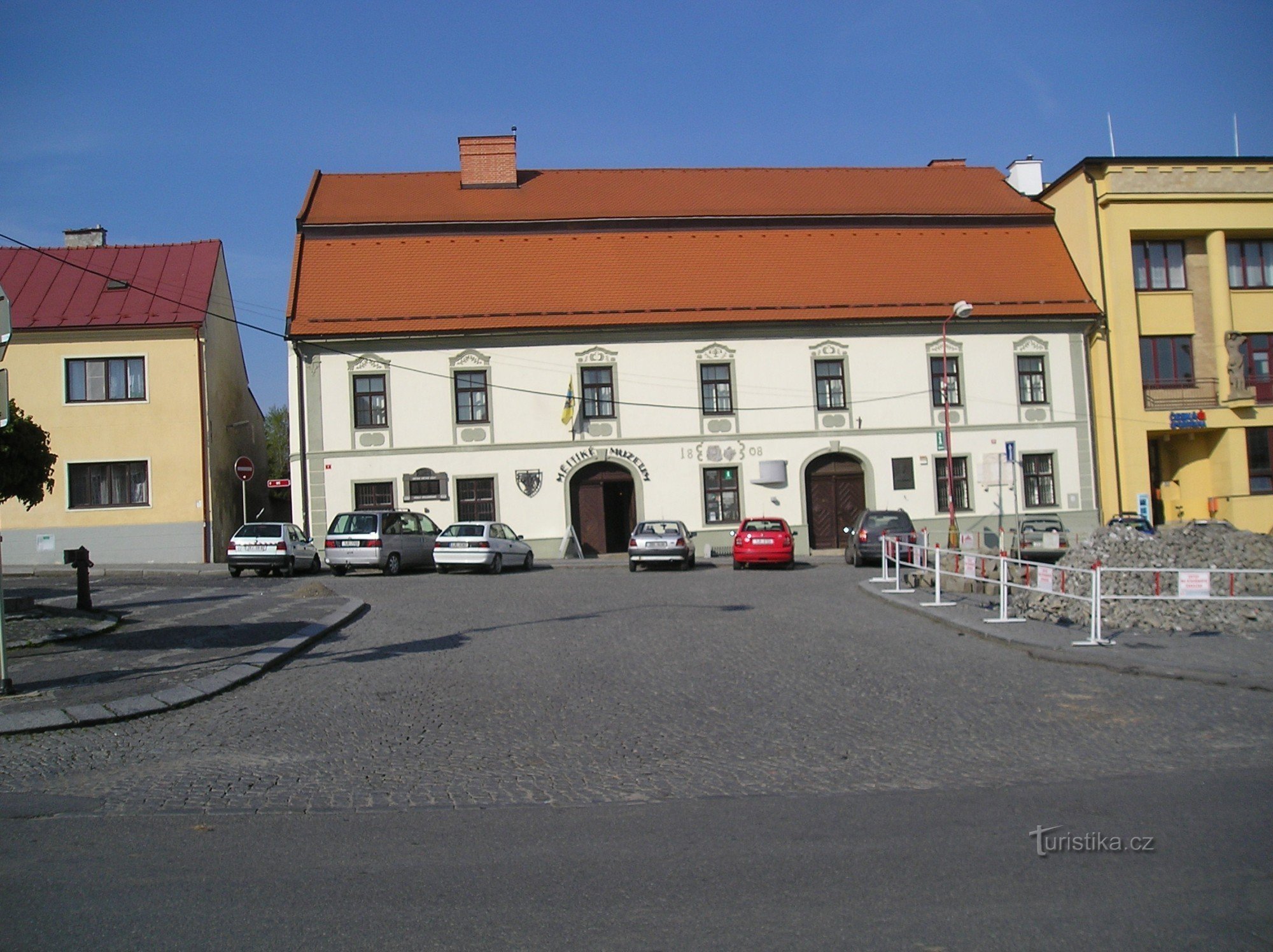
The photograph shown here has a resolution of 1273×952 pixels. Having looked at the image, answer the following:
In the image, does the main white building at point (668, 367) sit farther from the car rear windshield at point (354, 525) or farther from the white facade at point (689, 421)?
the car rear windshield at point (354, 525)

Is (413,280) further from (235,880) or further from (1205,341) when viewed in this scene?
(235,880)

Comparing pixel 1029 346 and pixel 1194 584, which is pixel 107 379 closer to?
pixel 1029 346

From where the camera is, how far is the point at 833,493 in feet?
125

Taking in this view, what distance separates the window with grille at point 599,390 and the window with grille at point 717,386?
10.6ft

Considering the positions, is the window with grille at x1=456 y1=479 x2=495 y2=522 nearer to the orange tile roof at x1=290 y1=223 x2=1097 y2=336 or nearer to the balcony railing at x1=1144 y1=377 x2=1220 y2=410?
the orange tile roof at x1=290 y1=223 x2=1097 y2=336

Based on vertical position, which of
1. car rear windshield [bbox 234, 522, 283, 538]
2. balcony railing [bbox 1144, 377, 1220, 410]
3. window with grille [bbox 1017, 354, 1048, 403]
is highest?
window with grille [bbox 1017, 354, 1048, 403]

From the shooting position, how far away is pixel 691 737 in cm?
885

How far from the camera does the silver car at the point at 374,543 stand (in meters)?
28.0

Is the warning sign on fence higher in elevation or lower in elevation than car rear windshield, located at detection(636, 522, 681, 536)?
lower

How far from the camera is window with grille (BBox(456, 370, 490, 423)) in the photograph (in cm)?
3659

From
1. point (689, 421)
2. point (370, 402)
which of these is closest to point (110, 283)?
point (370, 402)

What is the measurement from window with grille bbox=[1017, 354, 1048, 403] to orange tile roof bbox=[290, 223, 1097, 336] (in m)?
1.74

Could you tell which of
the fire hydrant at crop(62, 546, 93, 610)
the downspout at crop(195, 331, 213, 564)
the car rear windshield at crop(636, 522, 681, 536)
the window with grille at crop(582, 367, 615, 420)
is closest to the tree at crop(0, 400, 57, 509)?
the fire hydrant at crop(62, 546, 93, 610)

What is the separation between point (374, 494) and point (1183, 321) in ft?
97.8
